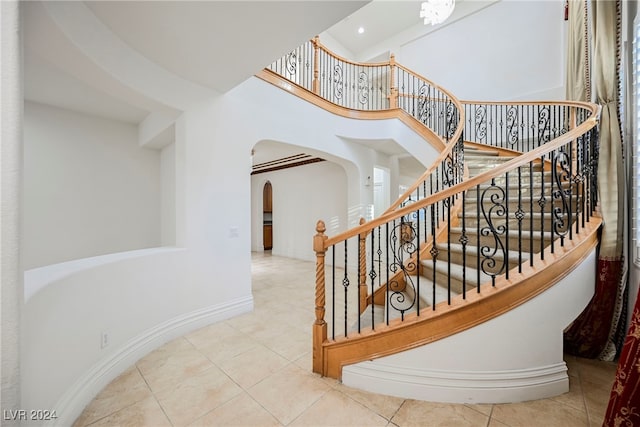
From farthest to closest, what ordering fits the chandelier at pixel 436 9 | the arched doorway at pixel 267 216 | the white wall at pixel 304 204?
1. the arched doorway at pixel 267 216
2. the white wall at pixel 304 204
3. the chandelier at pixel 436 9

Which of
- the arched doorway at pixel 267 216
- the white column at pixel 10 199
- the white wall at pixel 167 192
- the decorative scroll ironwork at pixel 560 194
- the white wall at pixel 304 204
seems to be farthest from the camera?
the arched doorway at pixel 267 216

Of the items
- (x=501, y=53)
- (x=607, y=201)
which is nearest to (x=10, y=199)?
(x=607, y=201)

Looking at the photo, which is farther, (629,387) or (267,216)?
(267,216)

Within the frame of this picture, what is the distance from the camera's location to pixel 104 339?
1.83 m

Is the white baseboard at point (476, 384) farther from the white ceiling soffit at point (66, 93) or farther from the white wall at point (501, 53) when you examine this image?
the white wall at point (501, 53)

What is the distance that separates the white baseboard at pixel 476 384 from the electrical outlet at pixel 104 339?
6.45ft

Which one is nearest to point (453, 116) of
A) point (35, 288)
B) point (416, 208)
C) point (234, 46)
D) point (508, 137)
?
point (508, 137)

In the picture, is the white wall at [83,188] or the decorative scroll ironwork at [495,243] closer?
the decorative scroll ironwork at [495,243]

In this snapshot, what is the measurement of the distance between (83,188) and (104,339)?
87.2 inches

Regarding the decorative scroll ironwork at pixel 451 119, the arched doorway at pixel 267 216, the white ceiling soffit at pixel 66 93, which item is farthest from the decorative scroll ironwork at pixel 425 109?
the arched doorway at pixel 267 216

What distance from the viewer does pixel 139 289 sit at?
2.17 meters

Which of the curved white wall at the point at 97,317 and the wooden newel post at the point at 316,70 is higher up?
the wooden newel post at the point at 316,70

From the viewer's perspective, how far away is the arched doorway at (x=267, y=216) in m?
8.20

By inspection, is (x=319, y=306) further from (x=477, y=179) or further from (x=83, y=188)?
(x=83, y=188)
